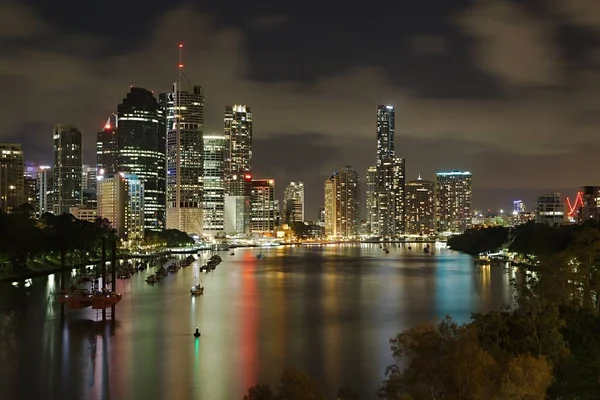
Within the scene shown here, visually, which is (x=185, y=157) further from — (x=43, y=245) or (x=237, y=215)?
(x=43, y=245)

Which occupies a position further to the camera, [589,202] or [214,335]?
[589,202]

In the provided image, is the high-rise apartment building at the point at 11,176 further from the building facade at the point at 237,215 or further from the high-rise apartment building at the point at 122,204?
the building facade at the point at 237,215

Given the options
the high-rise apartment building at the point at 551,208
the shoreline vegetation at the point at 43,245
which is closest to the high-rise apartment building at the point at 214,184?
the high-rise apartment building at the point at 551,208

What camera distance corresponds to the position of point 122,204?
5079 inches

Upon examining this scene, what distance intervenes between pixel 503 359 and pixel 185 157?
164m

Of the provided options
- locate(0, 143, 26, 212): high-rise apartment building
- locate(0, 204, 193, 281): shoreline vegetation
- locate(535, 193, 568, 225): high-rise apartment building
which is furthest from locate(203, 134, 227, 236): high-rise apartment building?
locate(0, 204, 193, 281): shoreline vegetation

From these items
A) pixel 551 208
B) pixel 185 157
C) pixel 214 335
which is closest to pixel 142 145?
pixel 185 157

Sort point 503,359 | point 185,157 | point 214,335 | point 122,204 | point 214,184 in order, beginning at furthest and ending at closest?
point 214,184 → point 185,157 → point 122,204 → point 214,335 → point 503,359

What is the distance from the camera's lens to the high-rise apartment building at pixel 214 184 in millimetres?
180250

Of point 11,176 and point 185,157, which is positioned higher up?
point 185,157

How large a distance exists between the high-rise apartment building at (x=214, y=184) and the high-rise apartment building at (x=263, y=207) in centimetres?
1156

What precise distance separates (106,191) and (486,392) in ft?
413

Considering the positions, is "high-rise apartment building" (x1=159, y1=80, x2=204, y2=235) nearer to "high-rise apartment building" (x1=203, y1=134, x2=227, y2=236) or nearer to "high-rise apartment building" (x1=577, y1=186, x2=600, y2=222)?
"high-rise apartment building" (x1=203, y1=134, x2=227, y2=236)

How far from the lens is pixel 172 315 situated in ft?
117
